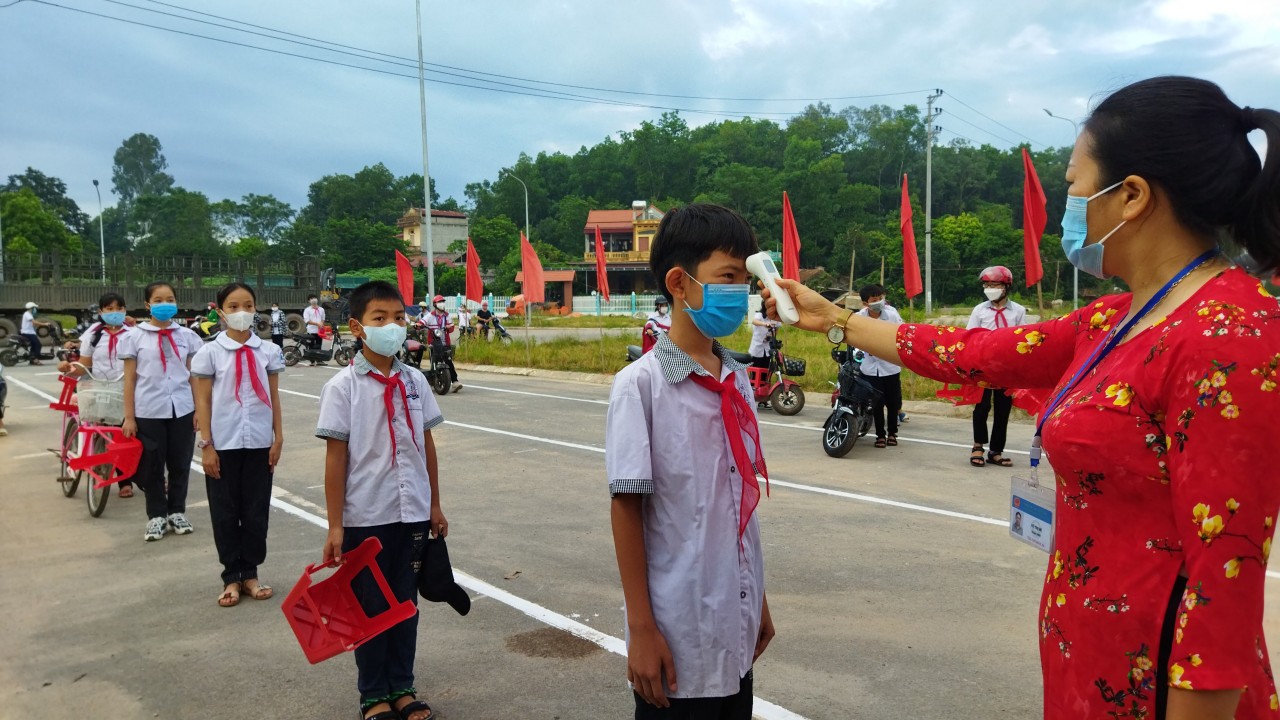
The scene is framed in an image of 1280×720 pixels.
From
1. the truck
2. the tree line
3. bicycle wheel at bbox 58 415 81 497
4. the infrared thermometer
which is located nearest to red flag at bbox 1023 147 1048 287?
the infrared thermometer

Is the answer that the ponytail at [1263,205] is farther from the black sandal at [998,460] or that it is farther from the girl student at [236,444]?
the black sandal at [998,460]

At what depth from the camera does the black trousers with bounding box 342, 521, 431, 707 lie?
330 centimetres

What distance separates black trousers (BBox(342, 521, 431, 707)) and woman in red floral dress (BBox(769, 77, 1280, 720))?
2.54 m

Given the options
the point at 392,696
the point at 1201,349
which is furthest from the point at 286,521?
the point at 1201,349

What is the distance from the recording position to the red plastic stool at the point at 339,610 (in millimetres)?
3191

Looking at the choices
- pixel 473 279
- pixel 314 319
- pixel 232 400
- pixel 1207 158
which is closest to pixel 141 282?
pixel 314 319

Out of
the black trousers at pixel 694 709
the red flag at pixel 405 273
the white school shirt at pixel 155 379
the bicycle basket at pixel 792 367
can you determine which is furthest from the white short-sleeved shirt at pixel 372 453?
the red flag at pixel 405 273

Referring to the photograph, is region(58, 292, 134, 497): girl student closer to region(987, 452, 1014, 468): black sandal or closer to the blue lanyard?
the blue lanyard

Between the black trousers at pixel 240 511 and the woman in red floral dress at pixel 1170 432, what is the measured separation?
14.3 ft

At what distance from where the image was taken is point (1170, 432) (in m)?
1.34

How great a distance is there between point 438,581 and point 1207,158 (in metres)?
3.04

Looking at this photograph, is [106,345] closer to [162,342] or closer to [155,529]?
[162,342]

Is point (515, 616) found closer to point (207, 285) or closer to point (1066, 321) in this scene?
point (1066, 321)

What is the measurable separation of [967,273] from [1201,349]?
55372mm
